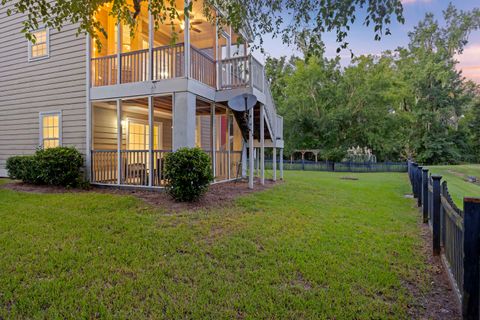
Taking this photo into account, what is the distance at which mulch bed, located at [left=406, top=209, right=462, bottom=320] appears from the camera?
8.07 ft

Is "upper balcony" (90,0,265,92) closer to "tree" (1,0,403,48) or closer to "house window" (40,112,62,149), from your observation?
"house window" (40,112,62,149)

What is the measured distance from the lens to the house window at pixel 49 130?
31.9ft

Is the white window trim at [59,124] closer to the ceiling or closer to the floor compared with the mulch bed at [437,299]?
closer to the ceiling

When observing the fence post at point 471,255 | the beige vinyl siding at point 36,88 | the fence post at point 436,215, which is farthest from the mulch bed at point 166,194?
the fence post at point 471,255

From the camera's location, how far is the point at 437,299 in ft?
8.91

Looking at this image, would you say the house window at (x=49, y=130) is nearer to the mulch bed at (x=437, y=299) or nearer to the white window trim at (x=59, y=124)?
the white window trim at (x=59, y=124)

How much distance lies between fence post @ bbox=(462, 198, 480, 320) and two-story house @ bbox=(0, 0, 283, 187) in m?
6.27

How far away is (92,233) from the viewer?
4.38 m

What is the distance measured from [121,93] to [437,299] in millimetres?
8687

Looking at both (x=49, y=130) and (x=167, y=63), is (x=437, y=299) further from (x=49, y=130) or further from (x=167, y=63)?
(x=49, y=130)

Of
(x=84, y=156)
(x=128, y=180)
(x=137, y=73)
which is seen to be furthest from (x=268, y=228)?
(x=84, y=156)

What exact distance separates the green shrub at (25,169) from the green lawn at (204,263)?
2.96 metres

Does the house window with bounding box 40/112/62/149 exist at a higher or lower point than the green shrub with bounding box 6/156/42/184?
higher

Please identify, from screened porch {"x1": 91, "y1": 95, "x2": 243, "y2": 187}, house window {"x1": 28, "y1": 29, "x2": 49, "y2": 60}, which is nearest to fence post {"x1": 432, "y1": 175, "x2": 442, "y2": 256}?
screened porch {"x1": 91, "y1": 95, "x2": 243, "y2": 187}
